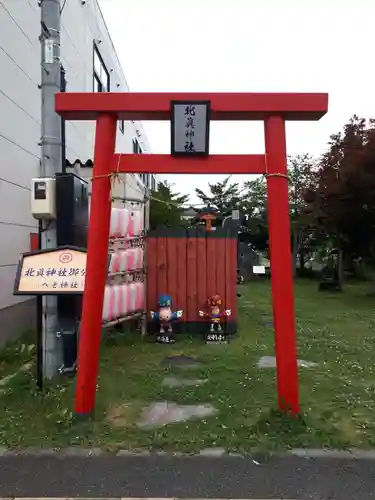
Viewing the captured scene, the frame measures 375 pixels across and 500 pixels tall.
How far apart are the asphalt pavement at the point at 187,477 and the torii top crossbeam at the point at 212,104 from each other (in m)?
2.91

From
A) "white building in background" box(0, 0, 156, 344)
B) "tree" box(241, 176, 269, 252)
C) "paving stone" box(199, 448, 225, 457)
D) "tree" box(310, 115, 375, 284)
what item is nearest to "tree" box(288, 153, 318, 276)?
"tree" box(241, 176, 269, 252)

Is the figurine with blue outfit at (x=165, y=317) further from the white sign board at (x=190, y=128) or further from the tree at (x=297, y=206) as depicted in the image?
the tree at (x=297, y=206)

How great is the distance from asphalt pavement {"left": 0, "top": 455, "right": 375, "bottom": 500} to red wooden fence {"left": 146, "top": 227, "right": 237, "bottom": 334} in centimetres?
509

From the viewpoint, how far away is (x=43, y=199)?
222 inches

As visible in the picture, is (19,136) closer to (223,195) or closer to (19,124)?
(19,124)

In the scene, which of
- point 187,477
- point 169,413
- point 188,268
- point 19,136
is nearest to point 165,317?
point 188,268

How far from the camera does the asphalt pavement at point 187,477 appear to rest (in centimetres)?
336

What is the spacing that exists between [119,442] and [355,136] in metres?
14.7

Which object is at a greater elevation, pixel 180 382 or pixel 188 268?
pixel 188 268

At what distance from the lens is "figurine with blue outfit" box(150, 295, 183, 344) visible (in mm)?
8305

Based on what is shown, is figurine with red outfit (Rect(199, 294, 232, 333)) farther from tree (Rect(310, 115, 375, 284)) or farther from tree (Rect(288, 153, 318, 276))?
tree (Rect(288, 153, 318, 276))

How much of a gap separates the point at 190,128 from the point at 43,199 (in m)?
2.10

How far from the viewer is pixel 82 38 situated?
12.5 meters

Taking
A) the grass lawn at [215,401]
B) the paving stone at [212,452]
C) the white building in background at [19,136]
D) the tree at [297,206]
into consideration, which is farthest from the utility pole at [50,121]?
the tree at [297,206]
